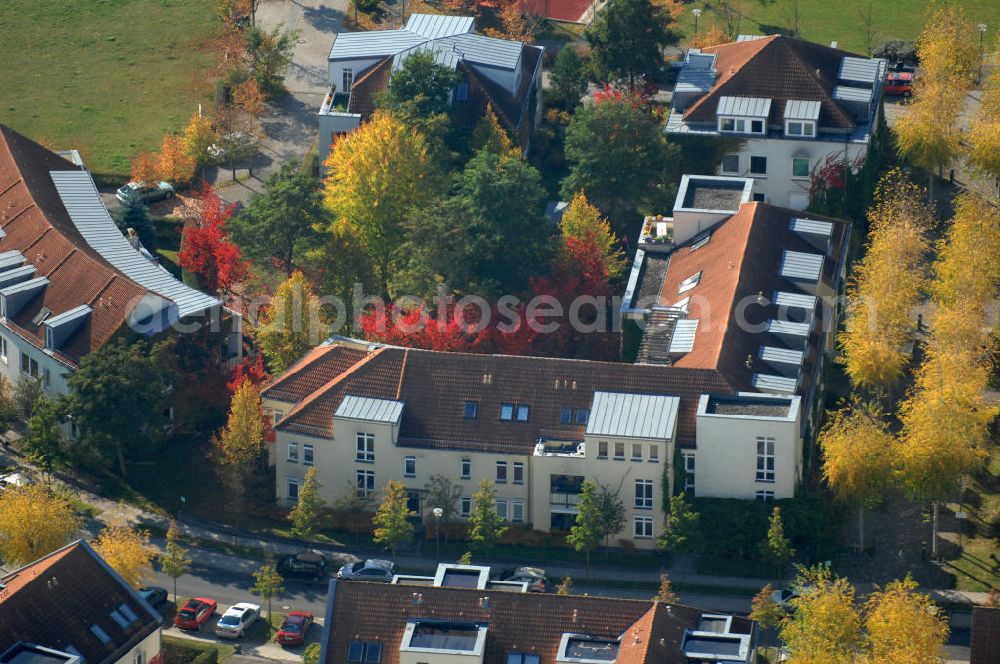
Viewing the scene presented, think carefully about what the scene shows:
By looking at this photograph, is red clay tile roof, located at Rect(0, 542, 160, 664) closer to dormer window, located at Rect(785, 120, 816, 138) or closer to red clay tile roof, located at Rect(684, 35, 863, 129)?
red clay tile roof, located at Rect(684, 35, 863, 129)

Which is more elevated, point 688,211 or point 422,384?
point 688,211

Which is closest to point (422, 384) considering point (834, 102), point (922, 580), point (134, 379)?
point (134, 379)

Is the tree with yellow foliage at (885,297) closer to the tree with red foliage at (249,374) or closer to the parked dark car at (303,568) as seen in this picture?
the parked dark car at (303,568)

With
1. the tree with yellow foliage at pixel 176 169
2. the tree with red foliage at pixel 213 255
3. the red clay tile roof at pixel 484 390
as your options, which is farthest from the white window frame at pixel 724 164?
the tree with yellow foliage at pixel 176 169

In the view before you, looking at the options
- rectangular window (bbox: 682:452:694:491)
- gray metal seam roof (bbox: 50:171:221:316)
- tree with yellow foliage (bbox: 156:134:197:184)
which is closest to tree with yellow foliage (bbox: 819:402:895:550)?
rectangular window (bbox: 682:452:694:491)

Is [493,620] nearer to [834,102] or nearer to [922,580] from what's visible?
[922,580]

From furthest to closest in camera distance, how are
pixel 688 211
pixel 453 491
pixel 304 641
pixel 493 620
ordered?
1. pixel 688 211
2. pixel 453 491
3. pixel 304 641
4. pixel 493 620

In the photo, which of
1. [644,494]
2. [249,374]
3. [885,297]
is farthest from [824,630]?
[249,374]
